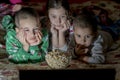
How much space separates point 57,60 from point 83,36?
20 centimetres

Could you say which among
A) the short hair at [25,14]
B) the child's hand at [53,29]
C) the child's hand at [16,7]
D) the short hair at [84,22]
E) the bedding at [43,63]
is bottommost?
the bedding at [43,63]

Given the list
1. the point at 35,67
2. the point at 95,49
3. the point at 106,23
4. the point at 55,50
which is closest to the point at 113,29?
the point at 106,23

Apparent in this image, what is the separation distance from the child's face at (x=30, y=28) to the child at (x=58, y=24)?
0.26 ft

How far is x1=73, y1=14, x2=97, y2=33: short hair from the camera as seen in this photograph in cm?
193

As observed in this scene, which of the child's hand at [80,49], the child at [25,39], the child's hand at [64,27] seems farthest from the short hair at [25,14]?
the child's hand at [80,49]

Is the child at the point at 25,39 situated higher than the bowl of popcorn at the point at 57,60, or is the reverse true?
the child at the point at 25,39

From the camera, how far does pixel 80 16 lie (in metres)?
1.96

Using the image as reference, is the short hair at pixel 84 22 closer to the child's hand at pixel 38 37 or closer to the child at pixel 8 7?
the child's hand at pixel 38 37

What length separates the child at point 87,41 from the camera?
1939 mm

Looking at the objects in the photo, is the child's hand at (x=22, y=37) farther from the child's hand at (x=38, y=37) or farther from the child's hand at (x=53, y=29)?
the child's hand at (x=53, y=29)

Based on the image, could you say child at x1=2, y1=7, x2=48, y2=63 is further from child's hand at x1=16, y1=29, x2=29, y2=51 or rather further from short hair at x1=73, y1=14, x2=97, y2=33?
short hair at x1=73, y1=14, x2=97, y2=33

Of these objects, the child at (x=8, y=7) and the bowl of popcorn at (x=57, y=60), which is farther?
the child at (x=8, y=7)

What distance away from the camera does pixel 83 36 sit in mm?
1944

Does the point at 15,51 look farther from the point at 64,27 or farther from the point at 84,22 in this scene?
the point at 84,22
